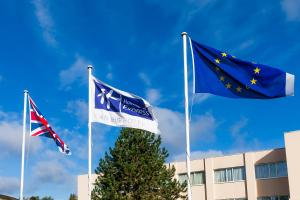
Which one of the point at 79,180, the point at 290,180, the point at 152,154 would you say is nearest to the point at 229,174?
the point at 290,180

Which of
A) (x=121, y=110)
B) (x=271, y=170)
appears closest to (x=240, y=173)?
(x=271, y=170)

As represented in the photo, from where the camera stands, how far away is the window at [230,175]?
50438 millimetres

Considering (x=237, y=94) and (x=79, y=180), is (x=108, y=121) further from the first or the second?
(x=79, y=180)

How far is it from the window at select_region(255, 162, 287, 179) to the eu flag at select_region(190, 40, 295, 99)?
31908 mm

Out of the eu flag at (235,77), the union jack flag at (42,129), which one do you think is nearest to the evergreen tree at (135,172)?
the union jack flag at (42,129)

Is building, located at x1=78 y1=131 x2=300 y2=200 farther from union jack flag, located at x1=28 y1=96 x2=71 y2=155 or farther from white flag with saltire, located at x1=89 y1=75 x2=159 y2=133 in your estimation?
white flag with saltire, located at x1=89 y1=75 x2=159 y2=133

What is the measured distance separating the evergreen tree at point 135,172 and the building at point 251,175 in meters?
9.80

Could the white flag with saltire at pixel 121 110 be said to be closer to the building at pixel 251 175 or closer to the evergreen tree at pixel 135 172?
the evergreen tree at pixel 135 172

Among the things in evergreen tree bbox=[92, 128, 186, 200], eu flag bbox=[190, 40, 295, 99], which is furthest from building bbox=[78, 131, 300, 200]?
eu flag bbox=[190, 40, 295, 99]

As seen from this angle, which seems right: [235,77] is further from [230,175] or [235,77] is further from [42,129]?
[230,175]

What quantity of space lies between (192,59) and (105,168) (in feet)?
80.1

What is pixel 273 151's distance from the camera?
48.2m

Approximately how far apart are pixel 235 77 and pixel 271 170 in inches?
1285

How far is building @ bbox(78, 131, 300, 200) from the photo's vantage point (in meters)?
44.3
